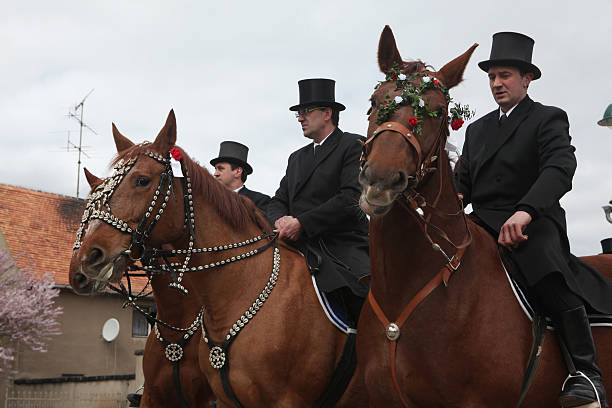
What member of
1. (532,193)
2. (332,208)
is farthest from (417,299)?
(332,208)

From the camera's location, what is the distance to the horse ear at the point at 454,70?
14.1ft

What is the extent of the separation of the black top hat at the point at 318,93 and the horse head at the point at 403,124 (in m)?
2.12

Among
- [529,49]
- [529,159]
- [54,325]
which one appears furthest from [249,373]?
[54,325]

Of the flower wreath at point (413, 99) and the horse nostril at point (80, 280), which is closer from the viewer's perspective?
the flower wreath at point (413, 99)

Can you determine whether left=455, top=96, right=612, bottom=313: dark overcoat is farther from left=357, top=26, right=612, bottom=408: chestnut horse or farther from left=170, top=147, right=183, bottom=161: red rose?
left=170, top=147, right=183, bottom=161: red rose

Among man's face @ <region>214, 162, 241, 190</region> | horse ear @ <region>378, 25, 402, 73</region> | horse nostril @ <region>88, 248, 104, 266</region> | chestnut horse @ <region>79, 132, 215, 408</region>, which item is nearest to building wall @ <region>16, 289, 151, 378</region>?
man's face @ <region>214, 162, 241, 190</region>

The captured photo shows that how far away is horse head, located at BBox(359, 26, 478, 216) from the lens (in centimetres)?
360

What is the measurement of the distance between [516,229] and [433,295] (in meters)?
0.70

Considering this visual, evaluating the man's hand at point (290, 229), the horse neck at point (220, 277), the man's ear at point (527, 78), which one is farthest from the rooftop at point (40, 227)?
the man's ear at point (527, 78)

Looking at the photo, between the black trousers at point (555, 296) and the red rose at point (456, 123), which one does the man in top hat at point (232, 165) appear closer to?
the red rose at point (456, 123)

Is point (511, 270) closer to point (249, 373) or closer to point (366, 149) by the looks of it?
point (366, 149)

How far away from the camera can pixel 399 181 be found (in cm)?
363

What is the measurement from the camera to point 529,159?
4.70 meters

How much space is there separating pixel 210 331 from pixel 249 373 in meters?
0.54
